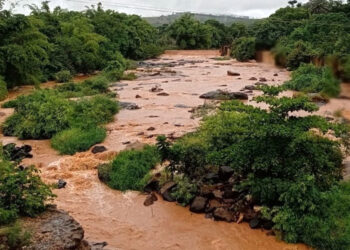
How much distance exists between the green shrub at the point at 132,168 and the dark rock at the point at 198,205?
184 centimetres

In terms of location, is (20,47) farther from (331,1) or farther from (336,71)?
(331,1)

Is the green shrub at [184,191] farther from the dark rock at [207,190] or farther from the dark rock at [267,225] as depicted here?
the dark rock at [267,225]

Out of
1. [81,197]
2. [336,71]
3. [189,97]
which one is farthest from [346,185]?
[189,97]

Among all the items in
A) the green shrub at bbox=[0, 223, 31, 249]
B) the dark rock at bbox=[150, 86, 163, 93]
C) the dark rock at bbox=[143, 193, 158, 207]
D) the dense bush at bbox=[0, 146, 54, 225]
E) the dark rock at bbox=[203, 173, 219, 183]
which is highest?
the dense bush at bbox=[0, 146, 54, 225]

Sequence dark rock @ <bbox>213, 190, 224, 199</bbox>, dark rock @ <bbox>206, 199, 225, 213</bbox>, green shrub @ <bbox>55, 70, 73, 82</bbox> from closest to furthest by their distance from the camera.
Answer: dark rock @ <bbox>206, 199, 225, 213</bbox>
dark rock @ <bbox>213, 190, 224, 199</bbox>
green shrub @ <bbox>55, 70, 73, 82</bbox>

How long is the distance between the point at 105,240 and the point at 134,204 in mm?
1767

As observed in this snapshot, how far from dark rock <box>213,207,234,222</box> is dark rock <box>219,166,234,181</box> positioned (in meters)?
1.19

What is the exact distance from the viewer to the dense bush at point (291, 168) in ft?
25.9

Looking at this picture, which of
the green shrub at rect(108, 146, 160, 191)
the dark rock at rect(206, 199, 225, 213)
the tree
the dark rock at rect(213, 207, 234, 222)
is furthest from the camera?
the tree

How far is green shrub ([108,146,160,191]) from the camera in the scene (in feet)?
36.1

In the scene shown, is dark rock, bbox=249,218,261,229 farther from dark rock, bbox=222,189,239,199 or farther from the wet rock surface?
the wet rock surface

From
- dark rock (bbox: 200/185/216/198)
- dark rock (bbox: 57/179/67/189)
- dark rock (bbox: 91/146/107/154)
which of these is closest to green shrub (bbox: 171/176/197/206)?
dark rock (bbox: 200/185/216/198)

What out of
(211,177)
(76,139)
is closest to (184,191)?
(211,177)

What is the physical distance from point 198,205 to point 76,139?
6433 millimetres
